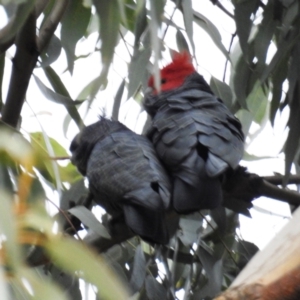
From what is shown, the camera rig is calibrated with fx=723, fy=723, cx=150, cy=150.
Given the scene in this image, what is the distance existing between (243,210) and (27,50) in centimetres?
63

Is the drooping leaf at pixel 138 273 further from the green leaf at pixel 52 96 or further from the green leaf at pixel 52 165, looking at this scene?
the green leaf at pixel 52 96

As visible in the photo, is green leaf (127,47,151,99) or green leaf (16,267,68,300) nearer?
green leaf (16,267,68,300)

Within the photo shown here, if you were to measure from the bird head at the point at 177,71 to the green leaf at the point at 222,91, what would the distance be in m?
0.10

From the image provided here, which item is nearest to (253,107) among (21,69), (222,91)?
(222,91)

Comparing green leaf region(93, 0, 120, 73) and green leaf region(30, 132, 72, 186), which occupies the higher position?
green leaf region(93, 0, 120, 73)

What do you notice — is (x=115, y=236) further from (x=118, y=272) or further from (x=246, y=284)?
(x=246, y=284)

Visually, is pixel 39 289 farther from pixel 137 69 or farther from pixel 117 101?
pixel 117 101

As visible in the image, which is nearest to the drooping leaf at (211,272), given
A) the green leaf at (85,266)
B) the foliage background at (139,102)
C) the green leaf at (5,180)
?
the foliage background at (139,102)

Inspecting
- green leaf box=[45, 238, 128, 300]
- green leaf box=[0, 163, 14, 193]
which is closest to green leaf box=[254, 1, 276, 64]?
green leaf box=[0, 163, 14, 193]

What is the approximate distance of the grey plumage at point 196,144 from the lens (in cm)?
147

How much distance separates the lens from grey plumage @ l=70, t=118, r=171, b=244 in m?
1.46

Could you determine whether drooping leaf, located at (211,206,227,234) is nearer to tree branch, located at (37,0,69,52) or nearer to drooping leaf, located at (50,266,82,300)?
drooping leaf, located at (50,266,82,300)

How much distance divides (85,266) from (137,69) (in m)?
1.03

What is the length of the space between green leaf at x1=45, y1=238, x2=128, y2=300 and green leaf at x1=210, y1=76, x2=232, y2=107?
127 centimetres
